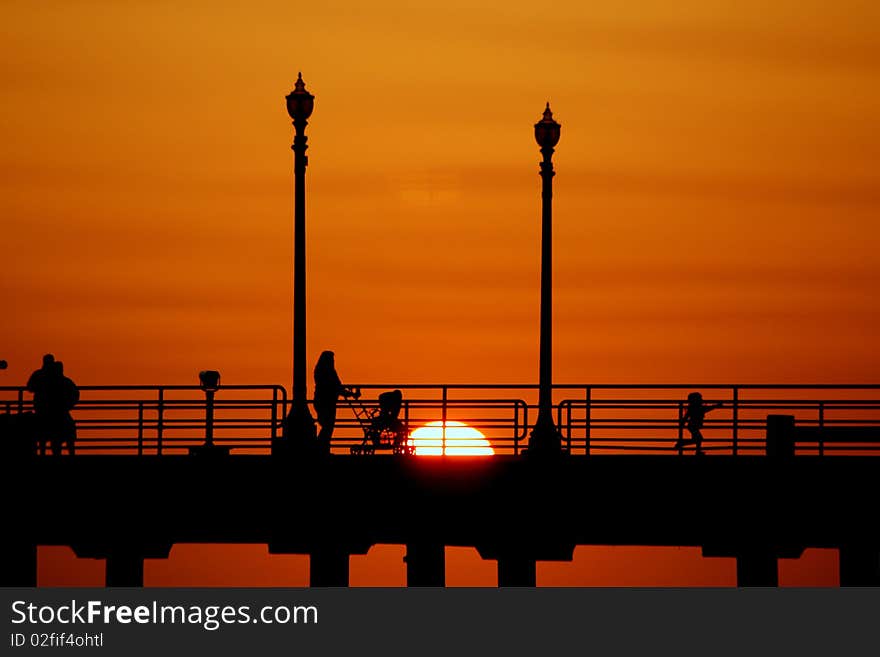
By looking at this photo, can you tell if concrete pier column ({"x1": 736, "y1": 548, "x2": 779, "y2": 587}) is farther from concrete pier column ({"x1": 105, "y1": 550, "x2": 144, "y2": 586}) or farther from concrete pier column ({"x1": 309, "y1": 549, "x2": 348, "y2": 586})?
concrete pier column ({"x1": 105, "y1": 550, "x2": 144, "y2": 586})

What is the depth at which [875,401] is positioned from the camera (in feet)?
124

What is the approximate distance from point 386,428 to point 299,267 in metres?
6.08

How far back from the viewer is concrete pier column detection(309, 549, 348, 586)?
37438 mm

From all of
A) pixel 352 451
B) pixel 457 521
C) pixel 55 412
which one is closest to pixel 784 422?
pixel 457 521

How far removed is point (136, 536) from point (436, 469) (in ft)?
17.2

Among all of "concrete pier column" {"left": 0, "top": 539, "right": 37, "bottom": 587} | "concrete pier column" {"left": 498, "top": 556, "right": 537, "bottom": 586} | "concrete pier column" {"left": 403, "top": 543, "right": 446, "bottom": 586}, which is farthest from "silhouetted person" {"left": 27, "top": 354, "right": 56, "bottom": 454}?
"concrete pier column" {"left": 498, "top": 556, "right": 537, "bottom": 586}

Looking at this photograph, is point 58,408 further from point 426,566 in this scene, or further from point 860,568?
point 860,568

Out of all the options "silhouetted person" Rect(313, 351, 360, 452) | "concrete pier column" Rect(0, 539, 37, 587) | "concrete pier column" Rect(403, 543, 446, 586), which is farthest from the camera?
"concrete pier column" Rect(403, 543, 446, 586)

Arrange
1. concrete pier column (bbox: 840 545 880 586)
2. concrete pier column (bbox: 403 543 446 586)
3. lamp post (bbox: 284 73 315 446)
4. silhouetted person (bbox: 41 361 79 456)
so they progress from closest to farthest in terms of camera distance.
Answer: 1. lamp post (bbox: 284 73 315 446)
2. silhouetted person (bbox: 41 361 79 456)
3. concrete pier column (bbox: 840 545 880 586)
4. concrete pier column (bbox: 403 543 446 586)

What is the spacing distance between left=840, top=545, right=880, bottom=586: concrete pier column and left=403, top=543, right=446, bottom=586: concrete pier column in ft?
22.1

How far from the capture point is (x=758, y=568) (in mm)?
36188

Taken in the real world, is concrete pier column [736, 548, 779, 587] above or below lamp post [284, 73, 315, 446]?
below

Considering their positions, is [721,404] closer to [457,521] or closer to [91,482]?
[457,521]

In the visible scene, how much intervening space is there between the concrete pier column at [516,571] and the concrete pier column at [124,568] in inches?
238
